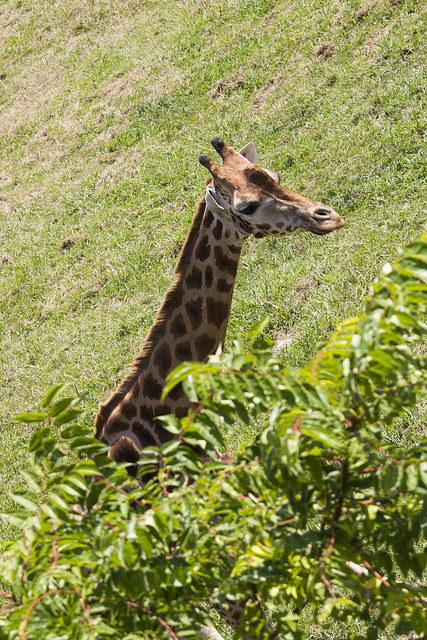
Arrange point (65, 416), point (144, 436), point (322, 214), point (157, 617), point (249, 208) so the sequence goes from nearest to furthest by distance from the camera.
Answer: point (157, 617) < point (65, 416) < point (322, 214) < point (249, 208) < point (144, 436)

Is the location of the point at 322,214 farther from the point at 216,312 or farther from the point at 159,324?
the point at 159,324

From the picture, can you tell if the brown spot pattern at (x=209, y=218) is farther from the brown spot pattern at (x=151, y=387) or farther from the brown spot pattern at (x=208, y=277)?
the brown spot pattern at (x=151, y=387)

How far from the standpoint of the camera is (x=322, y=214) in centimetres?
663

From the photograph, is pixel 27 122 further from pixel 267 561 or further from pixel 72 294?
pixel 267 561

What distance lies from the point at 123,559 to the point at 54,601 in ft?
1.06

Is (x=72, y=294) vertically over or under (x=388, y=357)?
under

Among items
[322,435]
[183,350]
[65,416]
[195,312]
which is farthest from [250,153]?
[322,435]

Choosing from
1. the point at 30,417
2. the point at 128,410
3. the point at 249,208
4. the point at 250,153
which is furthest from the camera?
the point at 250,153

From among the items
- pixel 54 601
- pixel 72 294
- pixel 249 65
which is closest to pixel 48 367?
pixel 72 294

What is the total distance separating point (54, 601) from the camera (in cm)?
310

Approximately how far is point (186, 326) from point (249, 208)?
91 centimetres

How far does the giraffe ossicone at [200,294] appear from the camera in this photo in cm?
678

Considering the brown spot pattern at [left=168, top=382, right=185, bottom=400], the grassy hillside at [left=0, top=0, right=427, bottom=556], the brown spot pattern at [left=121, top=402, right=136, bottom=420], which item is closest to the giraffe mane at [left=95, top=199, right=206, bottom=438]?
the brown spot pattern at [left=121, top=402, right=136, bottom=420]

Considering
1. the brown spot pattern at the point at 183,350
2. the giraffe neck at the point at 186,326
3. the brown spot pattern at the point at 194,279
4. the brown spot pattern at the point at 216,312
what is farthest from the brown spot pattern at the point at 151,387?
the brown spot pattern at the point at 194,279
